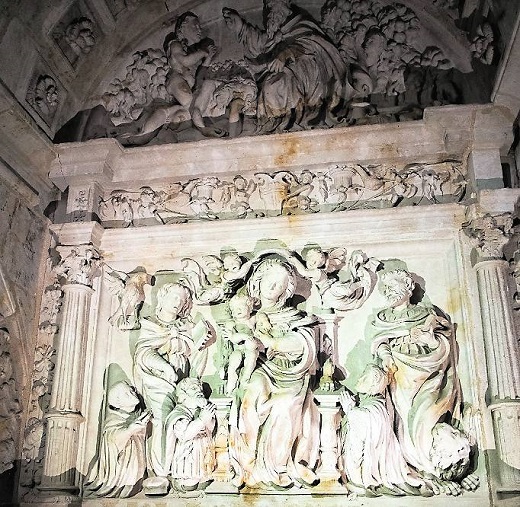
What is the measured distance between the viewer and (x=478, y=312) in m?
4.91

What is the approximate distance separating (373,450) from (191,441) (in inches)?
47.5

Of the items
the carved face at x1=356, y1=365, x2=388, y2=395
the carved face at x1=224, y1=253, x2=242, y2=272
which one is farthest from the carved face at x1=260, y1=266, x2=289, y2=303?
the carved face at x1=356, y1=365, x2=388, y2=395

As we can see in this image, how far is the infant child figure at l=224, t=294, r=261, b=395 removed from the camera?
4.95 m

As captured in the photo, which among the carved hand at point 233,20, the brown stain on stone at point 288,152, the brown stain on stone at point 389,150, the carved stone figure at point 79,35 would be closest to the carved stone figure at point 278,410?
the brown stain on stone at point 288,152

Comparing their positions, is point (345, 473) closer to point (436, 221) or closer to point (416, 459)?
point (416, 459)

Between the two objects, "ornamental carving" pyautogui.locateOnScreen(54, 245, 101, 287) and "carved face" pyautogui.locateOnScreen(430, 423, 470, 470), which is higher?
"ornamental carving" pyautogui.locateOnScreen(54, 245, 101, 287)

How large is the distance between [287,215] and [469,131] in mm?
1439

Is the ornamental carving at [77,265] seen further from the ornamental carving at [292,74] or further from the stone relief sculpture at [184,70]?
the stone relief sculpture at [184,70]

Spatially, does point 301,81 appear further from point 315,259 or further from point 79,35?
point 79,35

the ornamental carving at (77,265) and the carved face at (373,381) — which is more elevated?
the ornamental carving at (77,265)

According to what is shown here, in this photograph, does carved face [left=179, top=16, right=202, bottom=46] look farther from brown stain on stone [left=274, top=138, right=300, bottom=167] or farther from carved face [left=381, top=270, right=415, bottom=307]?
carved face [left=381, top=270, right=415, bottom=307]

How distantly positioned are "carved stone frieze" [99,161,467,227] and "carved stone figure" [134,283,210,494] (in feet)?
2.30

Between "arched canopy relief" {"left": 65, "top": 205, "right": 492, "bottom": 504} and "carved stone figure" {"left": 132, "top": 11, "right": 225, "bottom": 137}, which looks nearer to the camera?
"arched canopy relief" {"left": 65, "top": 205, "right": 492, "bottom": 504}

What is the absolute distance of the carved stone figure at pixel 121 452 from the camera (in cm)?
493
